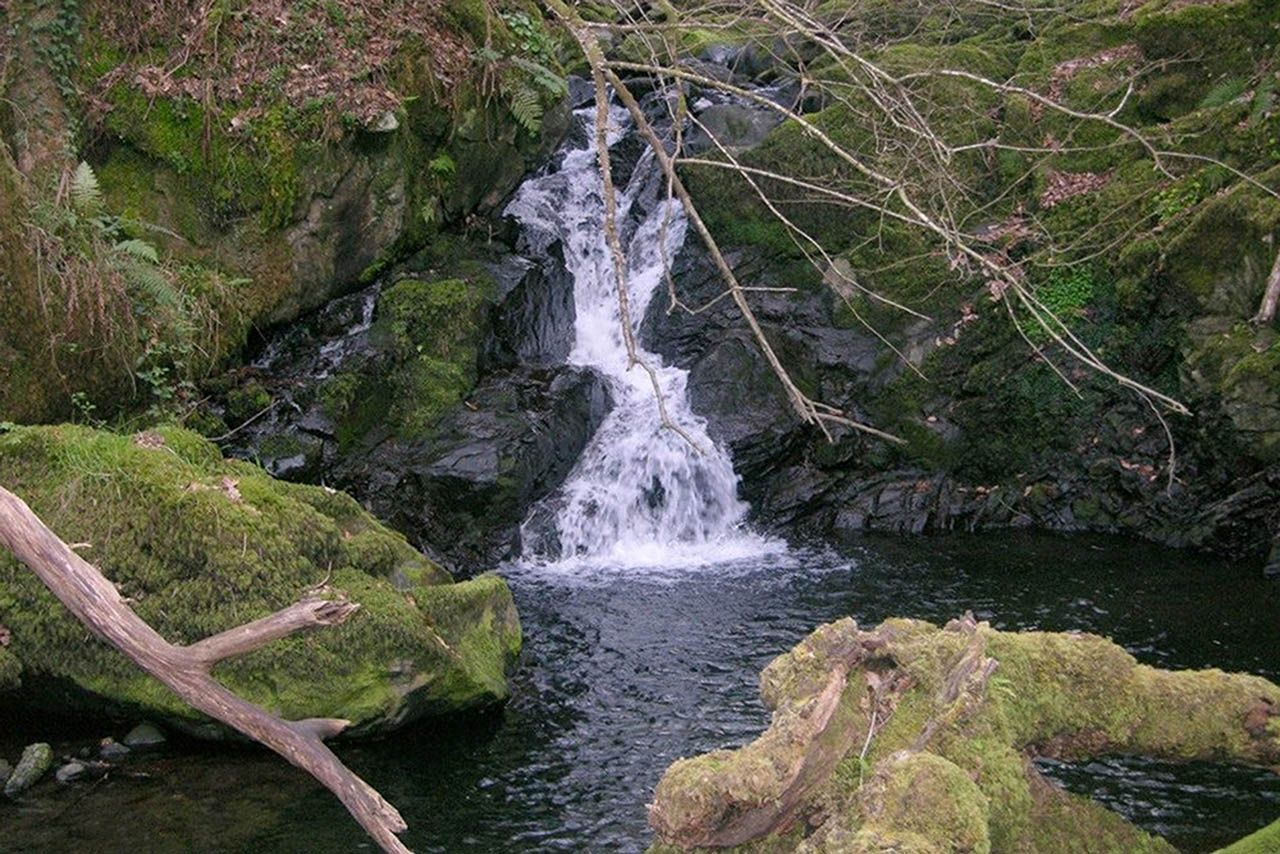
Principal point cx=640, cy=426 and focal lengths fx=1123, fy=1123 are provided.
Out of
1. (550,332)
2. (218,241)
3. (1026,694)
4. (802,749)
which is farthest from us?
(550,332)

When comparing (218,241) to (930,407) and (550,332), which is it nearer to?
(550,332)

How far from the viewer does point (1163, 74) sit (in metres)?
11.6

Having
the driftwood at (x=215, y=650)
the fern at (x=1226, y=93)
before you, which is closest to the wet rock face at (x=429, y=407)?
the driftwood at (x=215, y=650)

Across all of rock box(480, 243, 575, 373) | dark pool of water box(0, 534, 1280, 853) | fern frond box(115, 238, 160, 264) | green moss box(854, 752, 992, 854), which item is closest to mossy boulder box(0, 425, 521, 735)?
dark pool of water box(0, 534, 1280, 853)

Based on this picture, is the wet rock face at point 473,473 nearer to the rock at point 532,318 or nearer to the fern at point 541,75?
the rock at point 532,318

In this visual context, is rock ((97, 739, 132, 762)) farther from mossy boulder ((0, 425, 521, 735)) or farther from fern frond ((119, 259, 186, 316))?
fern frond ((119, 259, 186, 316))

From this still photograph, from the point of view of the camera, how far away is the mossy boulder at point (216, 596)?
21.5 feet

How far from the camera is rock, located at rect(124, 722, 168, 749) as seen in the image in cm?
661

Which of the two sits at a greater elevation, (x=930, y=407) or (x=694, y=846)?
(x=930, y=407)

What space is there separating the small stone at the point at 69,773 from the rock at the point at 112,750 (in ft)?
0.58

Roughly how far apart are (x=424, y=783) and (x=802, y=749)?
3.54 metres

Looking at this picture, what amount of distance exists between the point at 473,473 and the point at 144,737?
14.3 feet

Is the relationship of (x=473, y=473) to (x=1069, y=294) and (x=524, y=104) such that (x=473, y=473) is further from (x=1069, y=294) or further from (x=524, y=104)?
(x=1069, y=294)

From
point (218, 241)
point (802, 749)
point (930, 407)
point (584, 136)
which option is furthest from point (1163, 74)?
point (802, 749)
